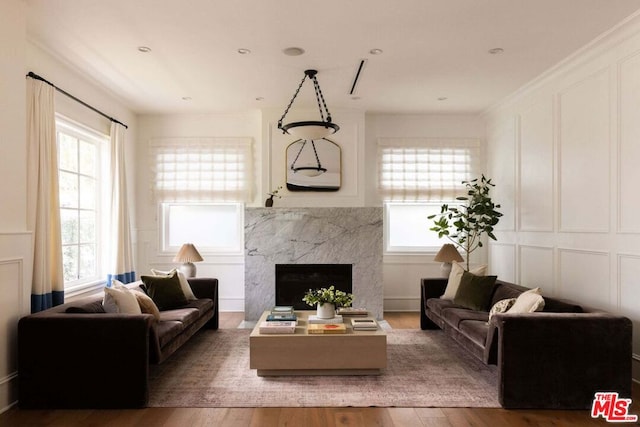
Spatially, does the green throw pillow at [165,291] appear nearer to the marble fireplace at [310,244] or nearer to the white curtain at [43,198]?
the white curtain at [43,198]

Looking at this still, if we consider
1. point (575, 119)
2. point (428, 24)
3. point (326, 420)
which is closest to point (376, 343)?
point (326, 420)

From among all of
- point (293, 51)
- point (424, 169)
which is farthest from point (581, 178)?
point (293, 51)

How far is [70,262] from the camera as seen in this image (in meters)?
4.80

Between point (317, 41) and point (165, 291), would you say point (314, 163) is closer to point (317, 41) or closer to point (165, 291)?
point (317, 41)

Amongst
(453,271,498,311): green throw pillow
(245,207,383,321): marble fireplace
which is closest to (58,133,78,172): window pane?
(245,207,383,321): marble fireplace

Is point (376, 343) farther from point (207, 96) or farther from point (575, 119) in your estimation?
point (207, 96)

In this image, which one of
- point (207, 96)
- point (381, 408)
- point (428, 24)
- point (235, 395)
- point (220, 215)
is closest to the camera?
point (381, 408)

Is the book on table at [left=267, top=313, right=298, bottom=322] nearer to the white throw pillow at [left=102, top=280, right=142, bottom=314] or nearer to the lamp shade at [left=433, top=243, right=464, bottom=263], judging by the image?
the white throw pillow at [left=102, top=280, right=142, bottom=314]

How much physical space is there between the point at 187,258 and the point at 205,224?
3.53ft

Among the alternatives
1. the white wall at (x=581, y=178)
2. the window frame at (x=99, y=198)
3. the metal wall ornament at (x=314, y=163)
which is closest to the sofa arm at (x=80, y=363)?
the window frame at (x=99, y=198)

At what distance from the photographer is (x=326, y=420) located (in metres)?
2.91

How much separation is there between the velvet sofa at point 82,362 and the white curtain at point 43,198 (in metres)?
0.78

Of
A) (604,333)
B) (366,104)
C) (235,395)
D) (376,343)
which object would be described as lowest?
(235,395)

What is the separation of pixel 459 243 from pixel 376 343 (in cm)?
296
